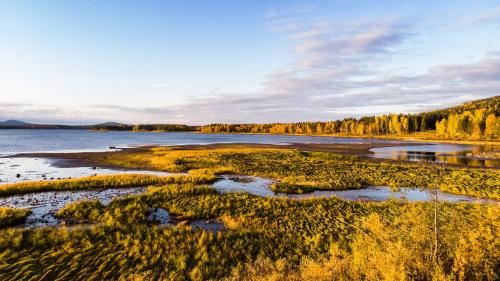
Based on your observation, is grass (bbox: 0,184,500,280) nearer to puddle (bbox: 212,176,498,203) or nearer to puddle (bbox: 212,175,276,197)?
puddle (bbox: 212,176,498,203)

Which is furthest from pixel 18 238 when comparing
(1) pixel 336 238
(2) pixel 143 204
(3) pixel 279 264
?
(1) pixel 336 238

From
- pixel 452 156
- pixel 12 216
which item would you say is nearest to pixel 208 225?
pixel 12 216

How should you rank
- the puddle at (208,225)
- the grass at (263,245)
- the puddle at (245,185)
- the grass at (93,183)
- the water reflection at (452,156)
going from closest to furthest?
the grass at (263,245) < the puddle at (208,225) < the grass at (93,183) < the puddle at (245,185) < the water reflection at (452,156)

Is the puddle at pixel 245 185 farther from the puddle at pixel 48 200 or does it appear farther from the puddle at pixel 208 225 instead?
the puddle at pixel 208 225

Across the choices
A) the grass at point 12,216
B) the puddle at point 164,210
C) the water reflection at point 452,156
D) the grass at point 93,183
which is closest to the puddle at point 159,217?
the puddle at point 164,210

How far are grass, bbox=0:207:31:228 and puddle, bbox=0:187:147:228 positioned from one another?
1.32 feet

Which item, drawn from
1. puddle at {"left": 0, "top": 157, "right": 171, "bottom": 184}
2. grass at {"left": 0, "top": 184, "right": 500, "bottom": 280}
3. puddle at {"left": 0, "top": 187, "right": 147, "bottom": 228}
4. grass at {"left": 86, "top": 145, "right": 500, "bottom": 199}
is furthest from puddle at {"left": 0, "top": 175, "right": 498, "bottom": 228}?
puddle at {"left": 0, "top": 157, "right": 171, "bottom": 184}

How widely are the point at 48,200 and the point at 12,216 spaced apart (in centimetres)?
692

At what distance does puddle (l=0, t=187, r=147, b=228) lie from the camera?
864 inches

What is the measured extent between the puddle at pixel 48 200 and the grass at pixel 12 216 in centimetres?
40

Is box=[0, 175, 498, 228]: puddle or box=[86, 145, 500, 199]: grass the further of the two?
box=[86, 145, 500, 199]: grass

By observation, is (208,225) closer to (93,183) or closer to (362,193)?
(362,193)

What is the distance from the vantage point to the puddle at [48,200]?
72.0ft

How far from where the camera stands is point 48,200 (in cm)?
2834
